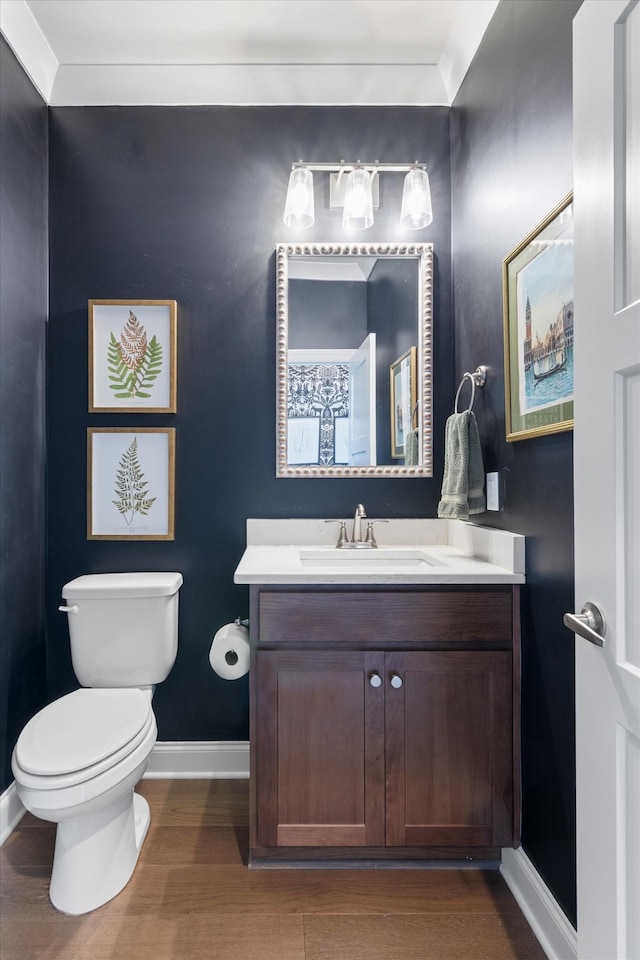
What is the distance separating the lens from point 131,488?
7.03 feet

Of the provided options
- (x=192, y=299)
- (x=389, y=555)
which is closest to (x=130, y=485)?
(x=192, y=299)

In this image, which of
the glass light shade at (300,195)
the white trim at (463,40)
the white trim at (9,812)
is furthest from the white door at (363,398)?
the white trim at (9,812)

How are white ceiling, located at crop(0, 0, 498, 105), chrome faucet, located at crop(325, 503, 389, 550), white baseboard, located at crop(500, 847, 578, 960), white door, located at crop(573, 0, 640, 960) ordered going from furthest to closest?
chrome faucet, located at crop(325, 503, 389, 550) < white ceiling, located at crop(0, 0, 498, 105) < white baseboard, located at crop(500, 847, 578, 960) < white door, located at crop(573, 0, 640, 960)

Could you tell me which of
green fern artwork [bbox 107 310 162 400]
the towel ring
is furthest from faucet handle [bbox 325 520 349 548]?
green fern artwork [bbox 107 310 162 400]

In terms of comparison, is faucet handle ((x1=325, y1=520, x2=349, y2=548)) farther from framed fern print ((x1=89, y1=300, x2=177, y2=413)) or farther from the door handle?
the door handle

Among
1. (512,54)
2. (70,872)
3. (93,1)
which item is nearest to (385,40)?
(512,54)

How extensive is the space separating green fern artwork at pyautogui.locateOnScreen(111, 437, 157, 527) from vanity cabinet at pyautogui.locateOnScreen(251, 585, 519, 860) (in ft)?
2.57

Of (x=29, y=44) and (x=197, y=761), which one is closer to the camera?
(x=29, y=44)

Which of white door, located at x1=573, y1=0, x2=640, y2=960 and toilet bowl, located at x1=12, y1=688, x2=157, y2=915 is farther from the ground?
white door, located at x1=573, y1=0, x2=640, y2=960

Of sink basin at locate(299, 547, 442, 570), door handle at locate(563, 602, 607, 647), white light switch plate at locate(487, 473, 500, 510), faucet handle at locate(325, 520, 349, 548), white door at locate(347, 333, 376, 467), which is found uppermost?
white door at locate(347, 333, 376, 467)

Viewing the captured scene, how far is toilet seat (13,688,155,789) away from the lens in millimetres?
1359

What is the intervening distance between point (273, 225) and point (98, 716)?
1.81m

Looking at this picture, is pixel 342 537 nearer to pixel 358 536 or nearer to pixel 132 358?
pixel 358 536

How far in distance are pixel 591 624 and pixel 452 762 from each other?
89 cm
